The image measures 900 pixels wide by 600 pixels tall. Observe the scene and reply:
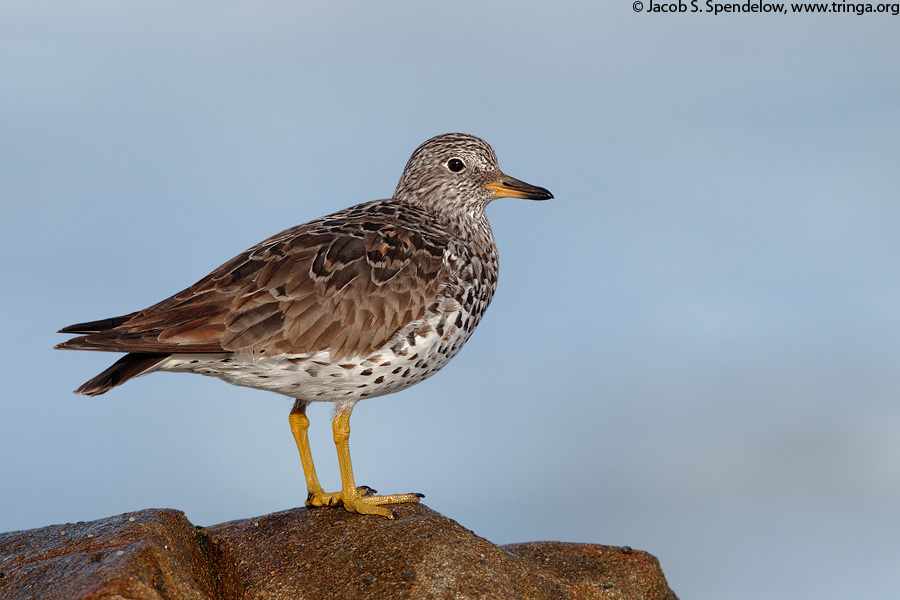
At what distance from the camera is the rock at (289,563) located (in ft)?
23.2

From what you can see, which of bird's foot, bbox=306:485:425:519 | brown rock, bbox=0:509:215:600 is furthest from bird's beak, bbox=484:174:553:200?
brown rock, bbox=0:509:215:600

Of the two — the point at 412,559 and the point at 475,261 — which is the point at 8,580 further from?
the point at 475,261

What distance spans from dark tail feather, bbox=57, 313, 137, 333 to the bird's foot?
101 inches

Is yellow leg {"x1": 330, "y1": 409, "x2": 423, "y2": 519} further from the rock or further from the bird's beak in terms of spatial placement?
the bird's beak

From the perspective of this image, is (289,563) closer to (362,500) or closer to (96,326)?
(362,500)

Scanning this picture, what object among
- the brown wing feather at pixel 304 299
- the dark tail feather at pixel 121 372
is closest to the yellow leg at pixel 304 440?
the brown wing feather at pixel 304 299

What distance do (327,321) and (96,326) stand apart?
1.98 metres

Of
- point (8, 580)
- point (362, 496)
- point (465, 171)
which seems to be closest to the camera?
point (8, 580)

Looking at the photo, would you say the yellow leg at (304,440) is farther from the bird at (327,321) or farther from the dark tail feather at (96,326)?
the dark tail feather at (96,326)

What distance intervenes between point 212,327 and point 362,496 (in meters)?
2.34

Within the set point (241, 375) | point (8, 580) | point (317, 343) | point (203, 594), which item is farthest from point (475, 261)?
point (8, 580)

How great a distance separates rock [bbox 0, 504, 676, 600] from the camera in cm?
709

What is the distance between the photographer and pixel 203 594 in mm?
7422

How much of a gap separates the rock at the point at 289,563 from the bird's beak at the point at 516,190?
3.50m
